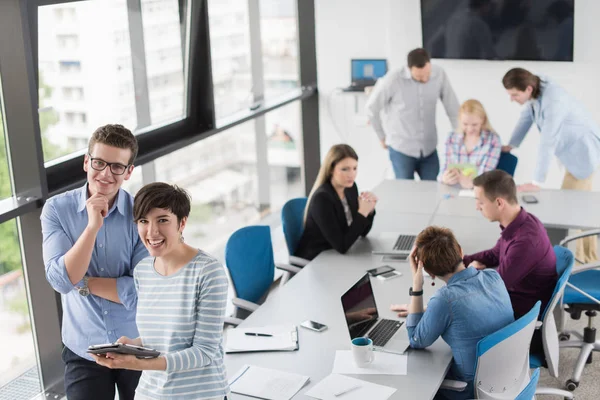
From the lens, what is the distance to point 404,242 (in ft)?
16.4

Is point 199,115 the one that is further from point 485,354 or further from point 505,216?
point 485,354

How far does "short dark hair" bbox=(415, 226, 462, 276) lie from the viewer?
3406mm

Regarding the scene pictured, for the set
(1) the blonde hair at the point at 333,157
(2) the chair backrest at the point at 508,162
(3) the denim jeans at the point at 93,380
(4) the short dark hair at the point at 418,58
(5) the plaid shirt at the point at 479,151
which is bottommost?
(3) the denim jeans at the point at 93,380

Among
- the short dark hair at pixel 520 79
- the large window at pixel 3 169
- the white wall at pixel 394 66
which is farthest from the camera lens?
the white wall at pixel 394 66

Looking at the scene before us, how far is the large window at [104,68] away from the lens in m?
4.41

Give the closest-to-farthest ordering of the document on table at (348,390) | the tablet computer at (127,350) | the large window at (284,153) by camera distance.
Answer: the tablet computer at (127,350), the document on table at (348,390), the large window at (284,153)

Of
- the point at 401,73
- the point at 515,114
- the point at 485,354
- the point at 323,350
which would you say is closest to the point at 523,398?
the point at 485,354

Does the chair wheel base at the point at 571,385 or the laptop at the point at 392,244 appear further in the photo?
the laptop at the point at 392,244

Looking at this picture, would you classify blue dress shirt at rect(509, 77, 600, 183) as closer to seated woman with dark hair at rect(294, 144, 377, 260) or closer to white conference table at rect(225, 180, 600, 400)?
white conference table at rect(225, 180, 600, 400)

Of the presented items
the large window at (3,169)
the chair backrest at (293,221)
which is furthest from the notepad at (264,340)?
the large window at (3,169)

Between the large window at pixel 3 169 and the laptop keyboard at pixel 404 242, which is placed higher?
the large window at pixel 3 169

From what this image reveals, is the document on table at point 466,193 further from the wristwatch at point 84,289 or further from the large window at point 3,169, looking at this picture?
the wristwatch at point 84,289

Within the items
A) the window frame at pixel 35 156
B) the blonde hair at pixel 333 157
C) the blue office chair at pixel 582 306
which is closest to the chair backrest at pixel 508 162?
the blue office chair at pixel 582 306

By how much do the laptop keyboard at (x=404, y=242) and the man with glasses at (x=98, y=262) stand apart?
225 centimetres
